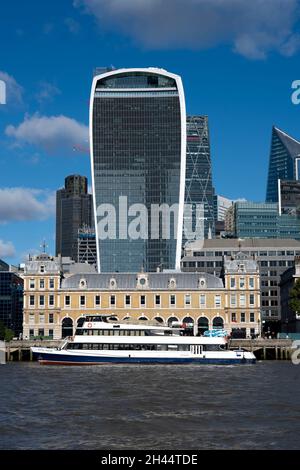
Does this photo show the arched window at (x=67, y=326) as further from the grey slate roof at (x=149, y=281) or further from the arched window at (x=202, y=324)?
the arched window at (x=202, y=324)

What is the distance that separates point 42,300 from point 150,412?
105 m

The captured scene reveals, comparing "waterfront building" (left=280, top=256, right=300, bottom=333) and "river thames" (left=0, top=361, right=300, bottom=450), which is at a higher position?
"waterfront building" (left=280, top=256, right=300, bottom=333)

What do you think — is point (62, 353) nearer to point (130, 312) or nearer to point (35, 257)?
point (130, 312)

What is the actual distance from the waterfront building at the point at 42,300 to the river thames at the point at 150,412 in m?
67.7

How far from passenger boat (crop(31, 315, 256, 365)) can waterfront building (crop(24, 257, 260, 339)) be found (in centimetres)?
3960

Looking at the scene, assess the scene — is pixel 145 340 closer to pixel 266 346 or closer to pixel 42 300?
pixel 266 346

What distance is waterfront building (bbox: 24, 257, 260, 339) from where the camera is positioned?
150000mm

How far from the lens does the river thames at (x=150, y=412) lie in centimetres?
4009

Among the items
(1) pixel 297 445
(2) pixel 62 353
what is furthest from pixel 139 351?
(1) pixel 297 445

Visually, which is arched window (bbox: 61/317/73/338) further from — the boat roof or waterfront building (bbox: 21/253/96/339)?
the boat roof

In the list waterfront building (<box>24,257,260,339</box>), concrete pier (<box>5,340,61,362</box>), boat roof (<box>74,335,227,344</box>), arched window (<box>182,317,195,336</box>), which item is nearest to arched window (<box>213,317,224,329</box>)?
waterfront building (<box>24,257,260,339</box>)

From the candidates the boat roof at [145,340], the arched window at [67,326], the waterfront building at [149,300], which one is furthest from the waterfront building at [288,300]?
the boat roof at [145,340]

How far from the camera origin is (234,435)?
1631 inches
